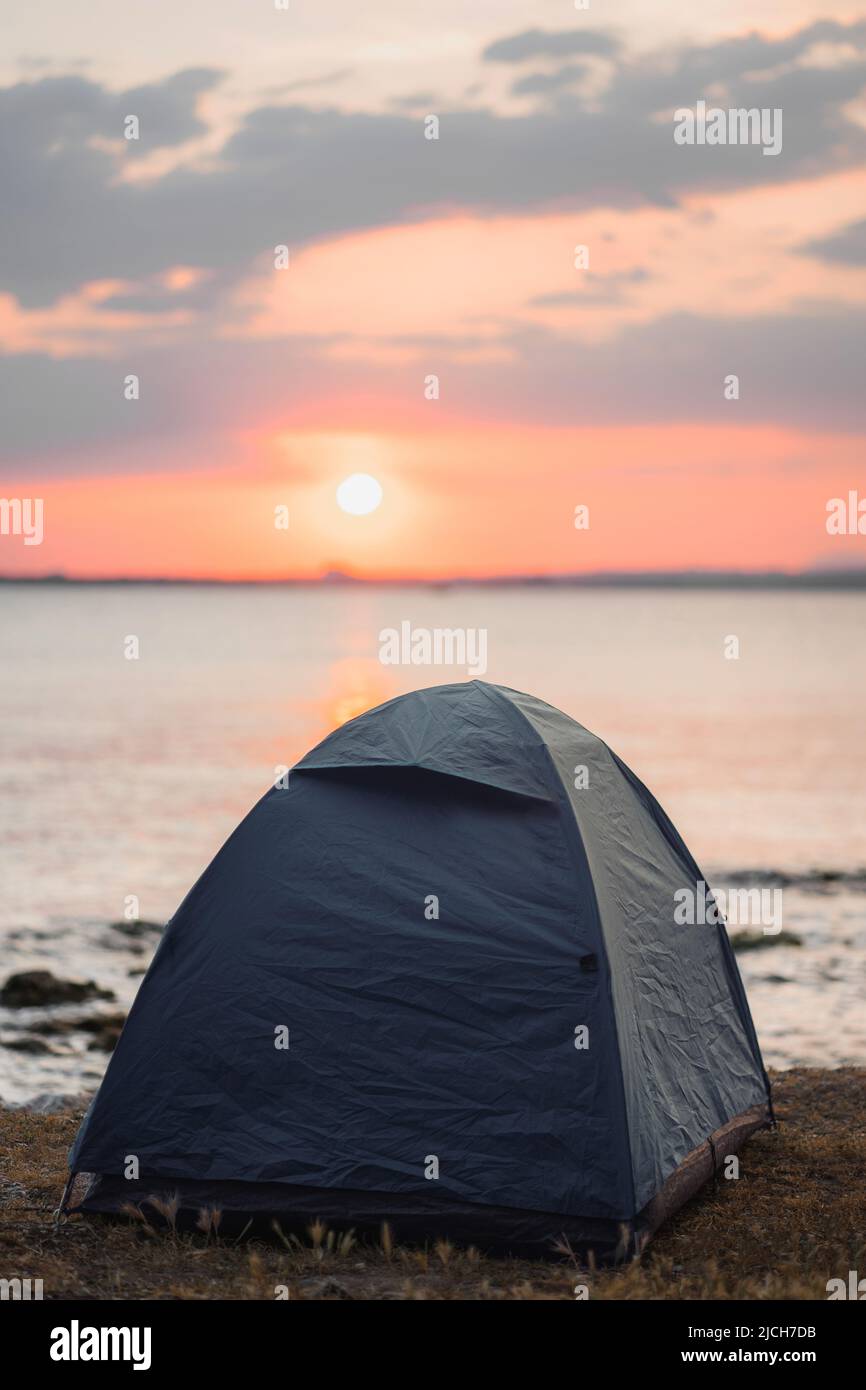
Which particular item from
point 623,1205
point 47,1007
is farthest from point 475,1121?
point 47,1007

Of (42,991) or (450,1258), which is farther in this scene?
(42,991)

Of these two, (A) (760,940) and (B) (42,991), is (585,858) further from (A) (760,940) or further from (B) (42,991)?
(A) (760,940)

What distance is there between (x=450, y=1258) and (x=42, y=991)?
9.23m

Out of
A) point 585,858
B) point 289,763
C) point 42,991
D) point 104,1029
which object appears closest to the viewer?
point 585,858

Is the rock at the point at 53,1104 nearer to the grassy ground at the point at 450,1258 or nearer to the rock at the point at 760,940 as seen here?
the grassy ground at the point at 450,1258

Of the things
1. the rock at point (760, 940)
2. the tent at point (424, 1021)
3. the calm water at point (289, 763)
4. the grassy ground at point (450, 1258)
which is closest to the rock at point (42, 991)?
the calm water at point (289, 763)

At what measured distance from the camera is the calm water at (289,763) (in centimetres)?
1616

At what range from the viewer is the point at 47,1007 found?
571 inches

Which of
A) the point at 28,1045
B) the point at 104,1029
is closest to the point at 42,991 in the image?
the point at 104,1029

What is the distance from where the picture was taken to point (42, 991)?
48.8 ft

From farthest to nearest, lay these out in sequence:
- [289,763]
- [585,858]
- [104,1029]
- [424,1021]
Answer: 1. [289,763]
2. [104,1029]
3. [585,858]
4. [424,1021]

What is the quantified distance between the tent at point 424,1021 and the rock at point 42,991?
7.49m
